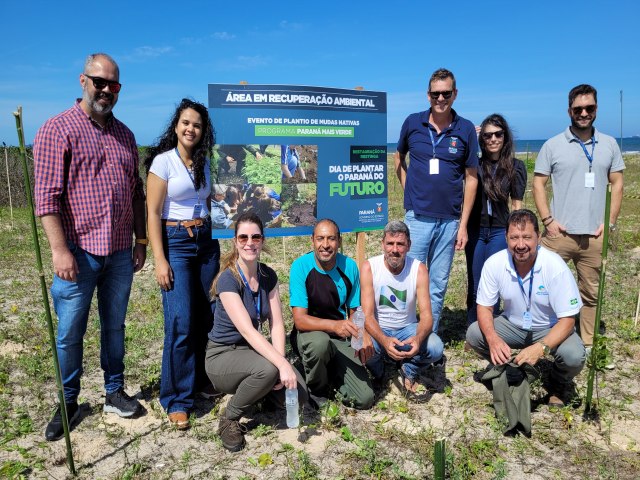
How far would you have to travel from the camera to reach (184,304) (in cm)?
365

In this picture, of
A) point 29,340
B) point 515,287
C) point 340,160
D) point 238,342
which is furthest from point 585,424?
point 29,340

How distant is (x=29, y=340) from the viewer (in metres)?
5.38

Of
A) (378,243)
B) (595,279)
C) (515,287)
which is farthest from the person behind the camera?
(378,243)

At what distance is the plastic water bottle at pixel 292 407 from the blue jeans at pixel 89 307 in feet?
4.45

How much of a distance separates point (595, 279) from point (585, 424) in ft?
5.55

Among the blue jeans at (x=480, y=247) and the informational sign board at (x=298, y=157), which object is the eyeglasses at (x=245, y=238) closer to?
the informational sign board at (x=298, y=157)

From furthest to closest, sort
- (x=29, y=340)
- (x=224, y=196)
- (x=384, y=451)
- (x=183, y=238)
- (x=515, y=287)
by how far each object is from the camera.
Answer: (x=29, y=340) → (x=224, y=196) → (x=515, y=287) → (x=183, y=238) → (x=384, y=451)

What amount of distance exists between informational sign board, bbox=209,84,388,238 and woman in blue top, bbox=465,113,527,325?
38.8 inches

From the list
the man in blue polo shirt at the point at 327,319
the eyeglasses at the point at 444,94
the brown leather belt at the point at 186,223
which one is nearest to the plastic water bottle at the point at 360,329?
the man in blue polo shirt at the point at 327,319

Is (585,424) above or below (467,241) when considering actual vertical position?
below

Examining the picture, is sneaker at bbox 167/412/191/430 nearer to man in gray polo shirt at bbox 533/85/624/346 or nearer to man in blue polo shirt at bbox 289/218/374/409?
man in blue polo shirt at bbox 289/218/374/409

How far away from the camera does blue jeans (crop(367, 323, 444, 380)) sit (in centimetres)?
412

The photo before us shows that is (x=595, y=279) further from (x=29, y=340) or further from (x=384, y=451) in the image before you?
(x=29, y=340)

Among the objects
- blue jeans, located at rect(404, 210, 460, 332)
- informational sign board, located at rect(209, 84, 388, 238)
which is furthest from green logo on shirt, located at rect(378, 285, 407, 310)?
informational sign board, located at rect(209, 84, 388, 238)
